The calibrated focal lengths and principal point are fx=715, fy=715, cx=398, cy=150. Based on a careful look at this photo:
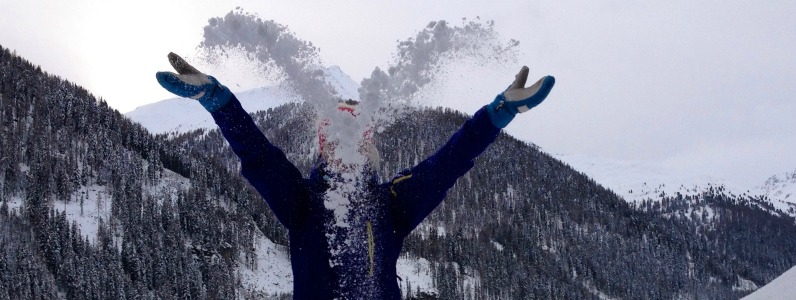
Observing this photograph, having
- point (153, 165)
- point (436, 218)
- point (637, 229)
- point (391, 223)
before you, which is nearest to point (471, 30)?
point (391, 223)

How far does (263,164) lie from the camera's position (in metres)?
3.47

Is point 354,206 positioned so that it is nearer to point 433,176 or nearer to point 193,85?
point 433,176

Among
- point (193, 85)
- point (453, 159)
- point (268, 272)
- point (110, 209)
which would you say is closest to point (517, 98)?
point (453, 159)

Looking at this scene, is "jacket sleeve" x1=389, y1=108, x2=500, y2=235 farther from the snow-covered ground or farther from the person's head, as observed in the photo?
the snow-covered ground

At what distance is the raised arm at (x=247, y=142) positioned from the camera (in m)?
3.12

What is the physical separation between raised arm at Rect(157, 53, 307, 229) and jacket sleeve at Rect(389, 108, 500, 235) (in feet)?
1.70

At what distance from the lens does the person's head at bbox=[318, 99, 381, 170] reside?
3.71 metres

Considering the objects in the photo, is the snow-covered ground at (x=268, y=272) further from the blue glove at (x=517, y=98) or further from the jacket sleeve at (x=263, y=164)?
the blue glove at (x=517, y=98)

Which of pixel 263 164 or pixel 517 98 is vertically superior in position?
pixel 517 98

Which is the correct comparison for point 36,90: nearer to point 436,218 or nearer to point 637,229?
point 436,218

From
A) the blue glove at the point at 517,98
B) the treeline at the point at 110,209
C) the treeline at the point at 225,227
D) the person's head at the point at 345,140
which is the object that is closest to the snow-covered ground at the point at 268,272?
the treeline at the point at 225,227

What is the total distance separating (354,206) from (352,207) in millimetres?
12

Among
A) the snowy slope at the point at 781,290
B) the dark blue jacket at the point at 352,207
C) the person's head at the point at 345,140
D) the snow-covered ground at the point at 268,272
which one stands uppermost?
the snow-covered ground at the point at 268,272

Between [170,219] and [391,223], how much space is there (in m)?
94.0
